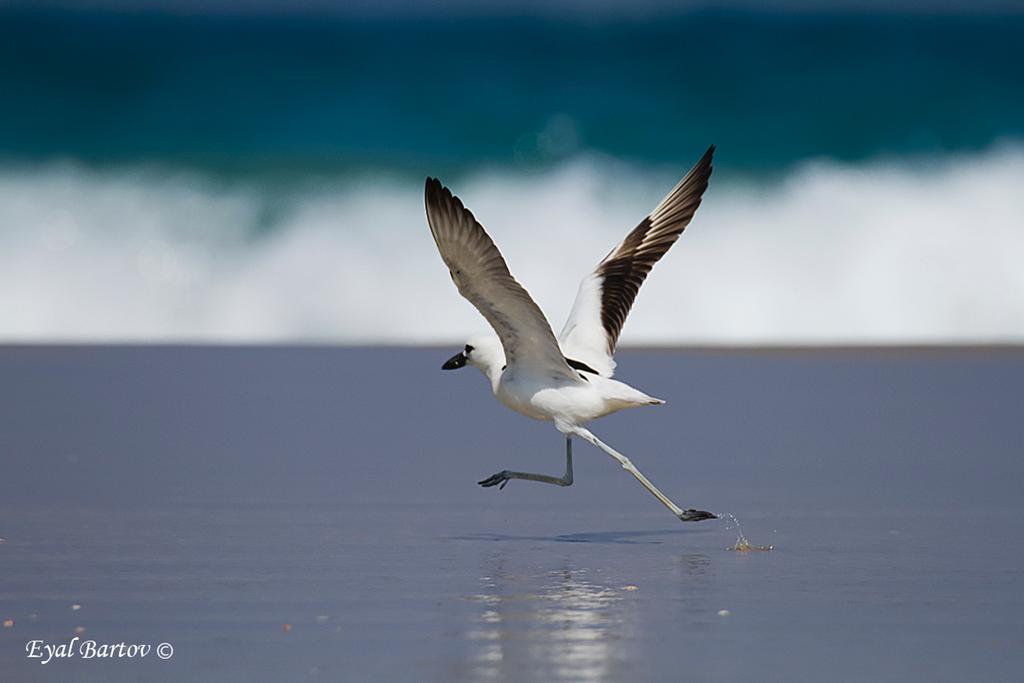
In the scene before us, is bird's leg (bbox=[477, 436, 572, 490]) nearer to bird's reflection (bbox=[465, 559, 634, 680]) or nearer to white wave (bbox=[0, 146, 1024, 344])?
bird's reflection (bbox=[465, 559, 634, 680])

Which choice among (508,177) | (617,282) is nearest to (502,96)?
(508,177)

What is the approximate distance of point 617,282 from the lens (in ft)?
30.9

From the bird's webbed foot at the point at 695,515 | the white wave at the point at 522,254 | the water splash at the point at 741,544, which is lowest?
the water splash at the point at 741,544

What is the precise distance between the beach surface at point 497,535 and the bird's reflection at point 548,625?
16 mm

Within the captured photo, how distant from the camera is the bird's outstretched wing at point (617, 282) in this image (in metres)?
9.05

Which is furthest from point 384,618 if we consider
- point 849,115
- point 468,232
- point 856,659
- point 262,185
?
point 849,115

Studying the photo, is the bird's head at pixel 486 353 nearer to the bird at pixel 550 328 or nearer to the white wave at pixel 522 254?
the bird at pixel 550 328

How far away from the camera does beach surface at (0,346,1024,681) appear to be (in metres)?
5.30

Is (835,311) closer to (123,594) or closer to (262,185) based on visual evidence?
(262,185)

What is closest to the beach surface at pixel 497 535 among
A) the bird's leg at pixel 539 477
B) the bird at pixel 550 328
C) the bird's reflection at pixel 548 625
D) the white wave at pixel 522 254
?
the bird's reflection at pixel 548 625

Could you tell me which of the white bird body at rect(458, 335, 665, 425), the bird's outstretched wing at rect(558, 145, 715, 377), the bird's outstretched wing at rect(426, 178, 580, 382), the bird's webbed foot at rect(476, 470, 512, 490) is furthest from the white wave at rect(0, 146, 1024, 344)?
the bird's outstretched wing at rect(426, 178, 580, 382)

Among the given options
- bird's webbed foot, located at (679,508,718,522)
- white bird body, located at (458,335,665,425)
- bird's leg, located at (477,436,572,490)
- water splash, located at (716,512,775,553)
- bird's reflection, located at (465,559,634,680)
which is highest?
white bird body, located at (458,335,665,425)

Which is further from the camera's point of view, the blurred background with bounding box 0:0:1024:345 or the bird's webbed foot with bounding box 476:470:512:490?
the blurred background with bounding box 0:0:1024:345

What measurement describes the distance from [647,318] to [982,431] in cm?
971
